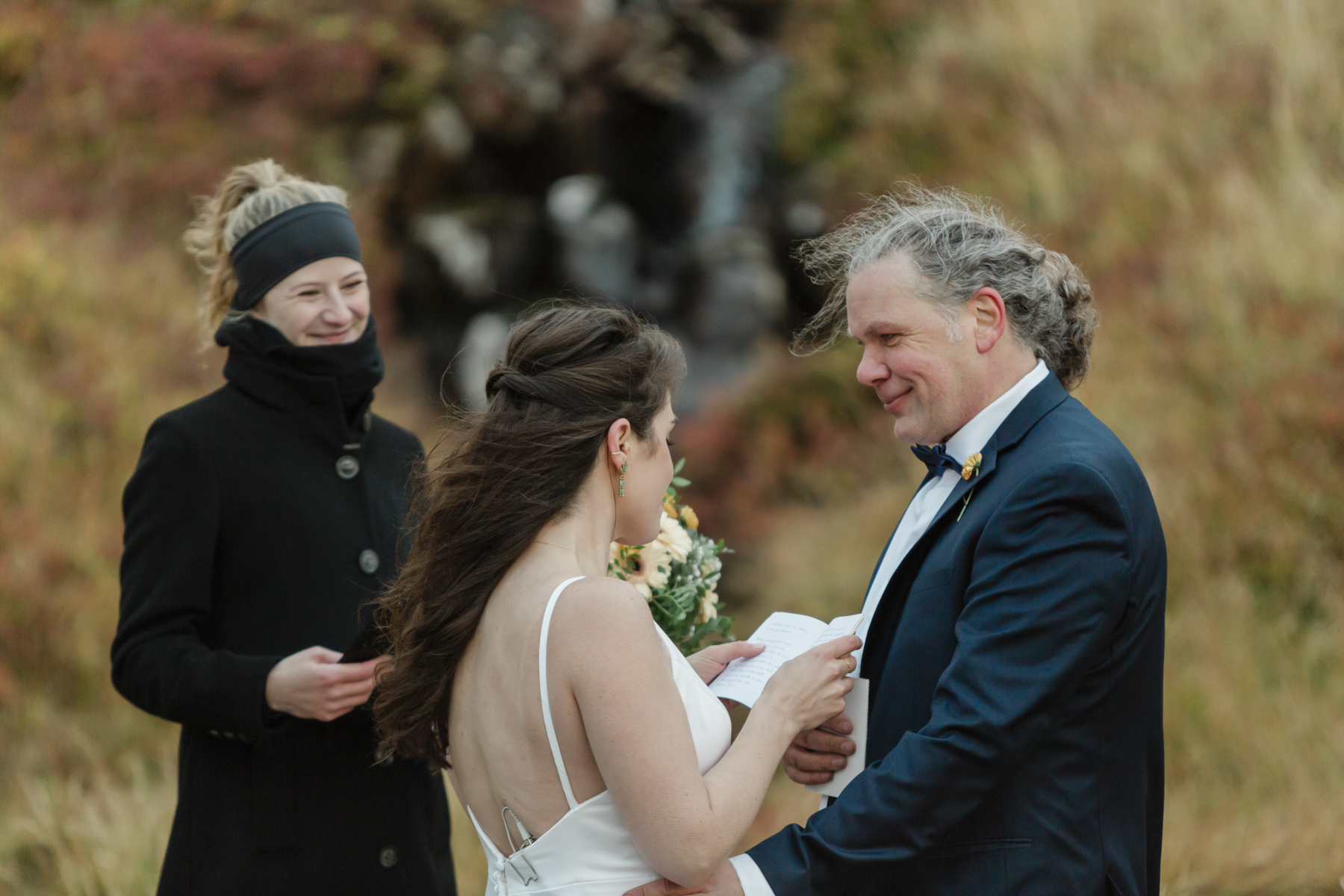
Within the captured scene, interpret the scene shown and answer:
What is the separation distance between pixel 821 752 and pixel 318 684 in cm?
112

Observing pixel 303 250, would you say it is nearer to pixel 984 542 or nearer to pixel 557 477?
pixel 557 477

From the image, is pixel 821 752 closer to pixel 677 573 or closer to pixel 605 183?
pixel 677 573

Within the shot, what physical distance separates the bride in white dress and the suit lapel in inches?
6.0

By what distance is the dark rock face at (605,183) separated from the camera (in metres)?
9.52

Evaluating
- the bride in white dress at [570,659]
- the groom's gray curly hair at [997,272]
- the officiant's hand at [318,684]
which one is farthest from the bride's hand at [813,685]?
the officiant's hand at [318,684]

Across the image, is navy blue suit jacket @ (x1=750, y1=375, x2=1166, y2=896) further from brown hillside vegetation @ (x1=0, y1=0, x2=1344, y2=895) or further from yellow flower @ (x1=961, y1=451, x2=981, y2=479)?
brown hillside vegetation @ (x1=0, y1=0, x2=1344, y2=895)

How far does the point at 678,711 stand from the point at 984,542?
67cm

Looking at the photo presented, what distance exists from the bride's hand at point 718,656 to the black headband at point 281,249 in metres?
1.45

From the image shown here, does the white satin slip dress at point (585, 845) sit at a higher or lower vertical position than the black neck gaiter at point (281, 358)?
lower

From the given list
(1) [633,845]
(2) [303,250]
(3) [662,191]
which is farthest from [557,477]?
(3) [662,191]

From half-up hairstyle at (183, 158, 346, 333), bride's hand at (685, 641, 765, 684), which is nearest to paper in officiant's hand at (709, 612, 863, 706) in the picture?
bride's hand at (685, 641, 765, 684)

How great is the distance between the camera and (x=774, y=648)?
240 cm

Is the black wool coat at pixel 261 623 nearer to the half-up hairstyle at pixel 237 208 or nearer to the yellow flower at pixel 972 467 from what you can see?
the half-up hairstyle at pixel 237 208

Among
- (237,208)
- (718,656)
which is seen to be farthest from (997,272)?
(237,208)
